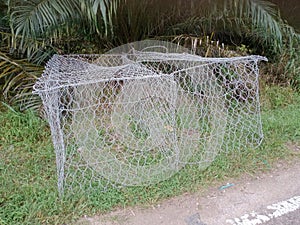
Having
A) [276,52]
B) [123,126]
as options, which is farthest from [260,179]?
[276,52]

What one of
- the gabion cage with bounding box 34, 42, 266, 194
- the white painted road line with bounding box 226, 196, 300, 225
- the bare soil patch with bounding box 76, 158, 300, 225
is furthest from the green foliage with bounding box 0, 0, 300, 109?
the white painted road line with bounding box 226, 196, 300, 225

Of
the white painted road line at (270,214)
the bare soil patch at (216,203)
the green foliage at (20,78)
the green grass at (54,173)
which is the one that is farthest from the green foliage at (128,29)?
the white painted road line at (270,214)

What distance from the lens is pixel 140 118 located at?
7.92 ft

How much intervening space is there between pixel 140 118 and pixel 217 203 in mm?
1003

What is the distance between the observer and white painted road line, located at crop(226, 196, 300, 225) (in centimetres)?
153

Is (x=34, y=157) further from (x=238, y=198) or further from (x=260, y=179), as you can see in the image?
(x=260, y=179)

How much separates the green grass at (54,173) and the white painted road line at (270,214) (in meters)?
0.32

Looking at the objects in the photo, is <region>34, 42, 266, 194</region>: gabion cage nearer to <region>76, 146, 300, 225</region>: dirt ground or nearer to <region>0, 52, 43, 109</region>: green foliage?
Answer: <region>76, 146, 300, 225</region>: dirt ground

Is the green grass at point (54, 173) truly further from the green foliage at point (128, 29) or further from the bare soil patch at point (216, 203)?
the green foliage at point (128, 29)

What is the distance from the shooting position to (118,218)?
5.09ft

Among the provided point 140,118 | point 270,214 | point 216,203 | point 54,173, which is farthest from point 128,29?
point 270,214

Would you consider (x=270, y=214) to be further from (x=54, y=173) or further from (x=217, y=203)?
(x=54, y=173)

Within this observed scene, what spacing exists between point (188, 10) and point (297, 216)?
2273mm

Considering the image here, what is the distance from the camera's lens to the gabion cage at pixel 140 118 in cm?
186
